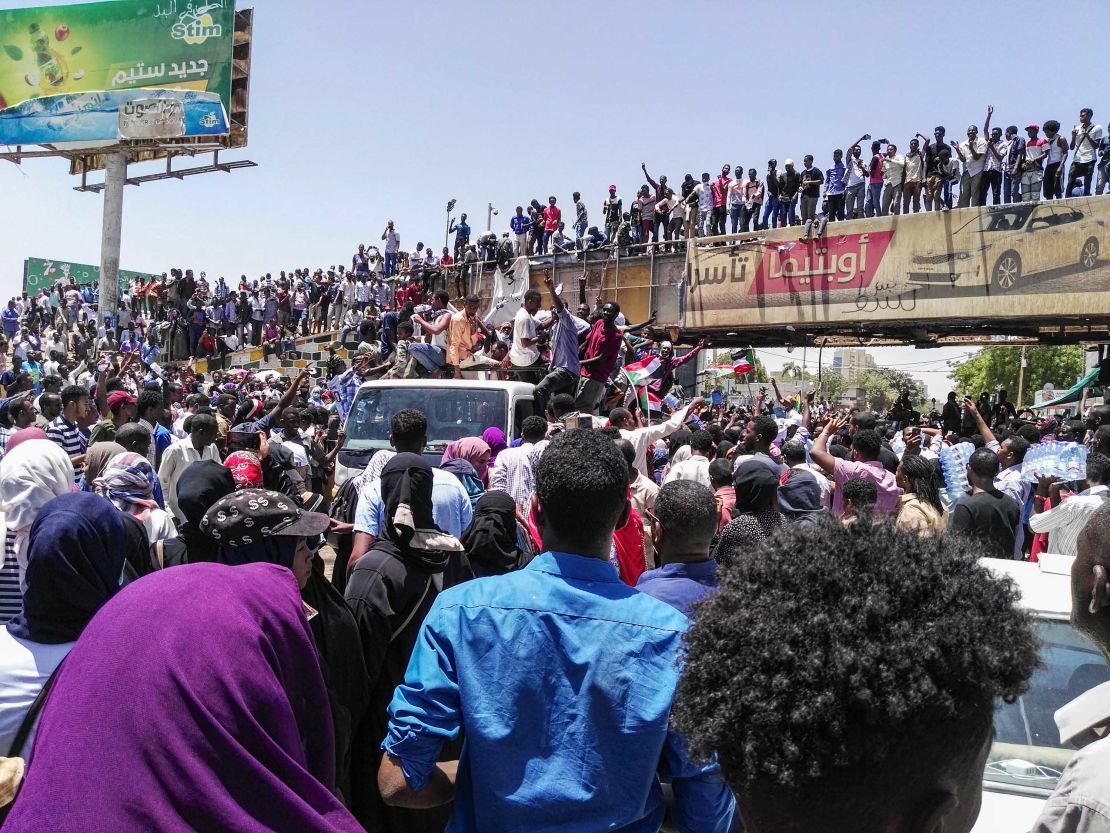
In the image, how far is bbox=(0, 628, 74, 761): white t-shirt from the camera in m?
2.23

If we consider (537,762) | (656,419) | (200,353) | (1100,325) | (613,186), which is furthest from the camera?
(200,353)

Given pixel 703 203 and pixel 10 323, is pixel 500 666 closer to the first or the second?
pixel 703 203

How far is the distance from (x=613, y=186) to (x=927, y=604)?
18564mm

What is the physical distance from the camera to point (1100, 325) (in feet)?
44.4

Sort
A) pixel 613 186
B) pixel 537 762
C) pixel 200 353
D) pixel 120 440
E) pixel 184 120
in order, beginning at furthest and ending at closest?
pixel 184 120 < pixel 200 353 < pixel 613 186 < pixel 120 440 < pixel 537 762

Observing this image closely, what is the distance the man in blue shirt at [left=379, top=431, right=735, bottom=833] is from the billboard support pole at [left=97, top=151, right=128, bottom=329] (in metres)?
34.1

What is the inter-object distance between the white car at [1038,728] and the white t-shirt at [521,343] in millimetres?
6393

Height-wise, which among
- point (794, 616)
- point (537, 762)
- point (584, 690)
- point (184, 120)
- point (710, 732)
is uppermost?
point (184, 120)

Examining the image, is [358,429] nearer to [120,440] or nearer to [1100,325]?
[120,440]

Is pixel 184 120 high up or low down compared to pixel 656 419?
up

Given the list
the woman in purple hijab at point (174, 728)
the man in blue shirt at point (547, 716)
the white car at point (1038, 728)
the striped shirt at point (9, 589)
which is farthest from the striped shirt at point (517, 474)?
the woman in purple hijab at point (174, 728)

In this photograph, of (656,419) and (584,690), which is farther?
(656,419)

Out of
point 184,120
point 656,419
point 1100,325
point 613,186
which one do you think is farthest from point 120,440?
point 184,120

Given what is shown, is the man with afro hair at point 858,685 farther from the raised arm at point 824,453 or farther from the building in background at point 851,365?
the building in background at point 851,365
